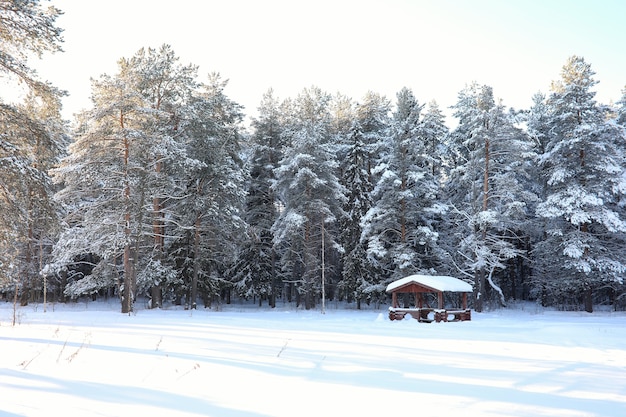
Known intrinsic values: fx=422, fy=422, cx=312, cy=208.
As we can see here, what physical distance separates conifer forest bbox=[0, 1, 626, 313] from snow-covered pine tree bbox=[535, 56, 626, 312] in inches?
4.2

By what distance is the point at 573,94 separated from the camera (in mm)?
29297

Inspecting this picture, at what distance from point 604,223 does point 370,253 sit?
15.1 metres

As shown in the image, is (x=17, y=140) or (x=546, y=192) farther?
(x=546, y=192)

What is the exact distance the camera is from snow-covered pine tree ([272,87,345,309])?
3036 cm

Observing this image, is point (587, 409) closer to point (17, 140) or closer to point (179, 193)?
point (17, 140)

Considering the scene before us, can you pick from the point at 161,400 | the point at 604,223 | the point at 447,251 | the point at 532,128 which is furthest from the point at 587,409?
the point at 532,128

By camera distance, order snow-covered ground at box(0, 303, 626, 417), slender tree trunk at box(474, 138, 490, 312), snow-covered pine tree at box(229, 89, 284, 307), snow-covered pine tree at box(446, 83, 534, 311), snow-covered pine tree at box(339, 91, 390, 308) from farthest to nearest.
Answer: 1. snow-covered pine tree at box(229, 89, 284, 307)
2. snow-covered pine tree at box(339, 91, 390, 308)
3. slender tree trunk at box(474, 138, 490, 312)
4. snow-covered pine tree at box(446, 83, 534, 311)
5. snow-covered ground at box(0, 303, 626, 417)

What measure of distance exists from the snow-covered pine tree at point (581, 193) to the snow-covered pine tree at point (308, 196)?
48.5 ft

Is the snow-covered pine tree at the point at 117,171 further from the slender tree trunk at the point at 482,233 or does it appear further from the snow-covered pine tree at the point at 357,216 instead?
the slender tree trunk at the point at 482,233

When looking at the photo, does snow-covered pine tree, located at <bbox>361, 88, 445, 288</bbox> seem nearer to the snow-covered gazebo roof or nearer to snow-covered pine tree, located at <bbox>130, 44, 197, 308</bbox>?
the snow-covered gazebo roof

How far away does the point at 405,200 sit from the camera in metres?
30.7

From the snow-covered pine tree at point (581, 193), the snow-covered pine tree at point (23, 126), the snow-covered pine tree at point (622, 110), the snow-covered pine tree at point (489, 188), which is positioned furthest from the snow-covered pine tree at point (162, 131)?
the snow-covered pine tree at point (622, 110)

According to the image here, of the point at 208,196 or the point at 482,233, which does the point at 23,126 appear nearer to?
the point at 208,196

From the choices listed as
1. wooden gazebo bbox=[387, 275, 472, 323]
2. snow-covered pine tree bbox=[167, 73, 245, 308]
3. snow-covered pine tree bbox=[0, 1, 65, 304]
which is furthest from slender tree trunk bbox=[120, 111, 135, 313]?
wooden gazebo bbox=[387, 275, 472, 323]
